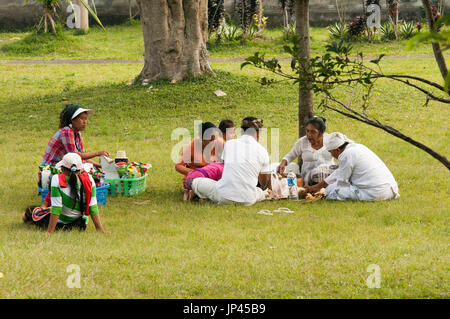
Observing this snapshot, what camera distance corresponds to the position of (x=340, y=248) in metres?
5.93

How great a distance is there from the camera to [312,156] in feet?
29.2

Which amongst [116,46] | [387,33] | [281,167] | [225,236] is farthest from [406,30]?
[225,236]

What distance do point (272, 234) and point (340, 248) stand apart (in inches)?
31.7

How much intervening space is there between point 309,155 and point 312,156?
44 millimetres

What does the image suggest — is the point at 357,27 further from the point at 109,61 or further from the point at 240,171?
the point at 240,171

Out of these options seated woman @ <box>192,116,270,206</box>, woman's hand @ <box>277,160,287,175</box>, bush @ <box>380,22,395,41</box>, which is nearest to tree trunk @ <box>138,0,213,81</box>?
woman's hand @ <box>277,160,287,175</box>

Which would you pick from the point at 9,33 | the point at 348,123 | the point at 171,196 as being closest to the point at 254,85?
the point at 348,123

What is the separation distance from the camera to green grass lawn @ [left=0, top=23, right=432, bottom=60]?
21.5 meters

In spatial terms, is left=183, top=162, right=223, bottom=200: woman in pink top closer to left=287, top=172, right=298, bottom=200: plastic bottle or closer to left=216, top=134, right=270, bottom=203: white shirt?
left=216, top=134, right=270, bottom=203: white shirt

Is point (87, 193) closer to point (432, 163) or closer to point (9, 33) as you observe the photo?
point (432, 163)

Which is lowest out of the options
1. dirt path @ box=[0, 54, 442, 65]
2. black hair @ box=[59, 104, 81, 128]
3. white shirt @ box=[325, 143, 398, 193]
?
dirt path @ box=[0, 54, 442, 65]

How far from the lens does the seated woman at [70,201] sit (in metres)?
6.35

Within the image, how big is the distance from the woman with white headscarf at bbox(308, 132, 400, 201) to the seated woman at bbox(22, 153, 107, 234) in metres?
3.08

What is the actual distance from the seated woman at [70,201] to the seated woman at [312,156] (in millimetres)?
3122
